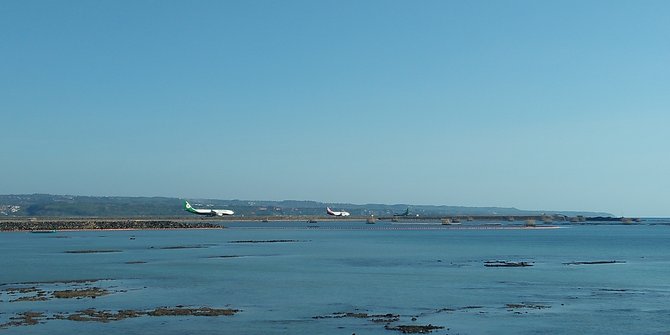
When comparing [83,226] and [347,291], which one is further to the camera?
[83,226]

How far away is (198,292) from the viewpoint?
1522 inches

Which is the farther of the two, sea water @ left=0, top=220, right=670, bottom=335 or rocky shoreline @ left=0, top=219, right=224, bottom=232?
rocky shoreline @ left=0, top=219, right=224, bottom=232

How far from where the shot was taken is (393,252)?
240 feet

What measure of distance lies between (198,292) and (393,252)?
3664 cm

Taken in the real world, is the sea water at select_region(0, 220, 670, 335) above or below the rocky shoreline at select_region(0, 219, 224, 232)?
below

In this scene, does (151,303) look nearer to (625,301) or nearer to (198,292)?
(198,292)

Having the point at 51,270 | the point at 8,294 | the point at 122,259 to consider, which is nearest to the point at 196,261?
the point at 122,259

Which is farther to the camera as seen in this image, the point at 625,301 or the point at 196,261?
the point at 196,261

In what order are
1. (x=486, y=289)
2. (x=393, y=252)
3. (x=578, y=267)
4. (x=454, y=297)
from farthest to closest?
(x=393, y=252)
(x=578, y=267)
(x=486, y=289)
(x=454, y=297)

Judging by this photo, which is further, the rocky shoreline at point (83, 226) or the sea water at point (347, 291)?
the rocky shoreline at point (83, 226)

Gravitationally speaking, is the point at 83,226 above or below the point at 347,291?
above

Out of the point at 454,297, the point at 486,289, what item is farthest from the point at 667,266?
the point at 454,297

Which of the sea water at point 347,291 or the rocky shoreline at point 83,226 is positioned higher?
the rocky shoreline at point 83,226

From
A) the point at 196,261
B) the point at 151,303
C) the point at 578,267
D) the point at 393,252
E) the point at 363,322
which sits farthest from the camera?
the point at 393,252
